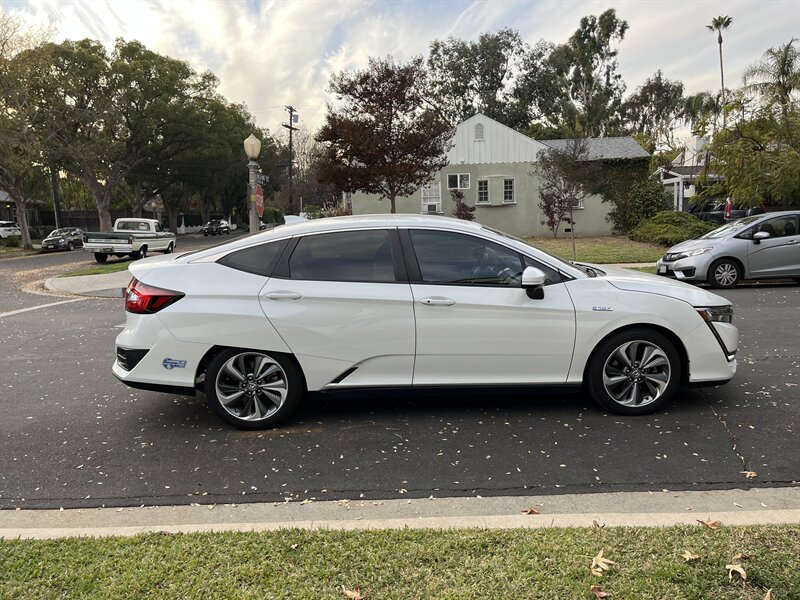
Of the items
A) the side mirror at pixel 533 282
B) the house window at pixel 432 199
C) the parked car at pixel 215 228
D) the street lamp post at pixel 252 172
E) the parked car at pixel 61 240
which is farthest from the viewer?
the parked car at pixel 215 228

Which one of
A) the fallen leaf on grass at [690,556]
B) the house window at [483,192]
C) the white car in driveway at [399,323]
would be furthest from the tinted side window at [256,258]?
the house window at [483,192]

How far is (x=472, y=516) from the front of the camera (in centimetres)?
309

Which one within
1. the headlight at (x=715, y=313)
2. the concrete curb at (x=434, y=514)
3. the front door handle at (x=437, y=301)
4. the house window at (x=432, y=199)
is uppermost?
the house window at (x=432, y=199)

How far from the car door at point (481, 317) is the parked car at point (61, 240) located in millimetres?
35822

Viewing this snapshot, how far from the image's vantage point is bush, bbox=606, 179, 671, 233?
27.7 m

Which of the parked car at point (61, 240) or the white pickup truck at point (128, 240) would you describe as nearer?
the white pickup truck at point (128, 240)

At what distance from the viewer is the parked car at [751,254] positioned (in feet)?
37.4

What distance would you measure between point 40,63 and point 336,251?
34690mm

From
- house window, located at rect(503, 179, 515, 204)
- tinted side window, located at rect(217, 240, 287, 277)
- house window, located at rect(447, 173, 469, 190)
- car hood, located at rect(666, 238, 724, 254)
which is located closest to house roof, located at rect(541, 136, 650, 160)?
house window, located at rect(503, 179, 515, 204)

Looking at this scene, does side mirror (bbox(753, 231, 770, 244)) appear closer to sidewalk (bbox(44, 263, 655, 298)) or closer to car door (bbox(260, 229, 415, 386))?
sidewalk (bbox(44, 263, 655, 298))

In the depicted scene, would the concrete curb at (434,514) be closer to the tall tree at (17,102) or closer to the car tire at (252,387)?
the car tire at (252,387)

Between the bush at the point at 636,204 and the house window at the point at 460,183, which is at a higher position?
the house window at the point at 460,183

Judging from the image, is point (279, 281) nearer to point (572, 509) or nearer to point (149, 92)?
point (572, 509)

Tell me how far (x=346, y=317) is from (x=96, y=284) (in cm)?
1411
